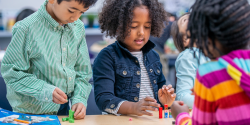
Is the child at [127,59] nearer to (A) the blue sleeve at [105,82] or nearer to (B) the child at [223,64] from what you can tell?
(A) the blue sleeve at [105,82]

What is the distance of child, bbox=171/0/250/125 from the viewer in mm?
571

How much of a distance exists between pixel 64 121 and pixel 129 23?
492 millimetres

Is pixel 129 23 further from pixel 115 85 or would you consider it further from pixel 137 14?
pixel 115 85

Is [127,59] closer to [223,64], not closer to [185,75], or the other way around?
[185,75]

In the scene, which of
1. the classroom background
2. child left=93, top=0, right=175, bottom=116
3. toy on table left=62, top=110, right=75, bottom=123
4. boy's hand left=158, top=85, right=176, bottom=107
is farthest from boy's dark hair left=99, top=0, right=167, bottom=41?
the classroom background

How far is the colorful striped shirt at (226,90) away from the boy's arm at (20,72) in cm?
63

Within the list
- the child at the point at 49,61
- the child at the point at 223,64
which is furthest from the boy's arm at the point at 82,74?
the child at the point at 223,64

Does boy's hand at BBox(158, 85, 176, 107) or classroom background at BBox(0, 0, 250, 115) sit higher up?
classroom background at BBox(0, 0, 250, 115)

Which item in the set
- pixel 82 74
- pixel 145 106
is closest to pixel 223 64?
pixel 145 106

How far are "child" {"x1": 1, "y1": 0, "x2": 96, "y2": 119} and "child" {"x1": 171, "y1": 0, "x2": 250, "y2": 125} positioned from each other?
21.8 inches

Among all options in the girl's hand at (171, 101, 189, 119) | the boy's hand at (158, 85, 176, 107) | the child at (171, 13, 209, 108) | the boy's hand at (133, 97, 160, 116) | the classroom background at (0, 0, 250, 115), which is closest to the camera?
the girl's hand at (171, 101, 189, 119)

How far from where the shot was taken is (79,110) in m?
1.08

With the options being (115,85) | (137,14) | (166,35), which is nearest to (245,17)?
Answer: (137,14)

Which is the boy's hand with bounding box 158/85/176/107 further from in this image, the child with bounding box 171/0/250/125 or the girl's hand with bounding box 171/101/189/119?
the child with bounding box 171/0/250/125
